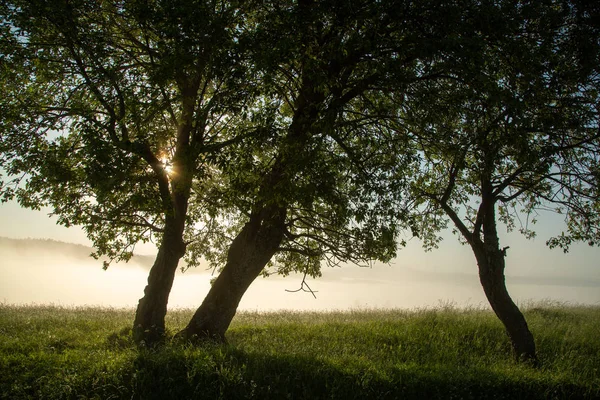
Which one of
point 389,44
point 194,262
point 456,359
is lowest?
point 456,359

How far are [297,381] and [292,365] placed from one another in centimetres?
56

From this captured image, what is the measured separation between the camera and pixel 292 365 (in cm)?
927

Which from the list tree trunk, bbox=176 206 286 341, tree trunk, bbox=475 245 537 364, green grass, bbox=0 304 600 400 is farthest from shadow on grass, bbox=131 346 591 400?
tree trunk, bbox=475 245 537 364

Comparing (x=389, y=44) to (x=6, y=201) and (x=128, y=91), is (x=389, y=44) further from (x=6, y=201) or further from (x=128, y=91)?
(x=6, y=201)

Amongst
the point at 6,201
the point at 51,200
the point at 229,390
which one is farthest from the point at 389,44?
the point at 6,201

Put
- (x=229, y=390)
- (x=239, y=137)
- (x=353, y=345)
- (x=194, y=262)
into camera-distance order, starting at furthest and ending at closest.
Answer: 1. (x=194, y=262)
2. (x=353, y=345)
3. (x=239, y=137)
4. (x=229, y=390)

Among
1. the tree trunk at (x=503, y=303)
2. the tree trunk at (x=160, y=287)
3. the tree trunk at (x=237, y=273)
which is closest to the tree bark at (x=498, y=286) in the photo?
the tree trunk at (x=503, y=303)

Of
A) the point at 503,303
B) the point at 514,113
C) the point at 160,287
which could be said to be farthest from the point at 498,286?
the point at 160,287

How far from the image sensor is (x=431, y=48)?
9.20m

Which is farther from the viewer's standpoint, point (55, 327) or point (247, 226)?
point (55, 327)

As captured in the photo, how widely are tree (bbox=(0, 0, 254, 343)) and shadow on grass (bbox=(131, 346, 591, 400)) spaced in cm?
418

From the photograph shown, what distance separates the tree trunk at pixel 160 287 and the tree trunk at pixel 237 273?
3.48 ft

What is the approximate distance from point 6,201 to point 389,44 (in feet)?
39.2

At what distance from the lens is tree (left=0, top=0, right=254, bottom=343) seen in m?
9.84
